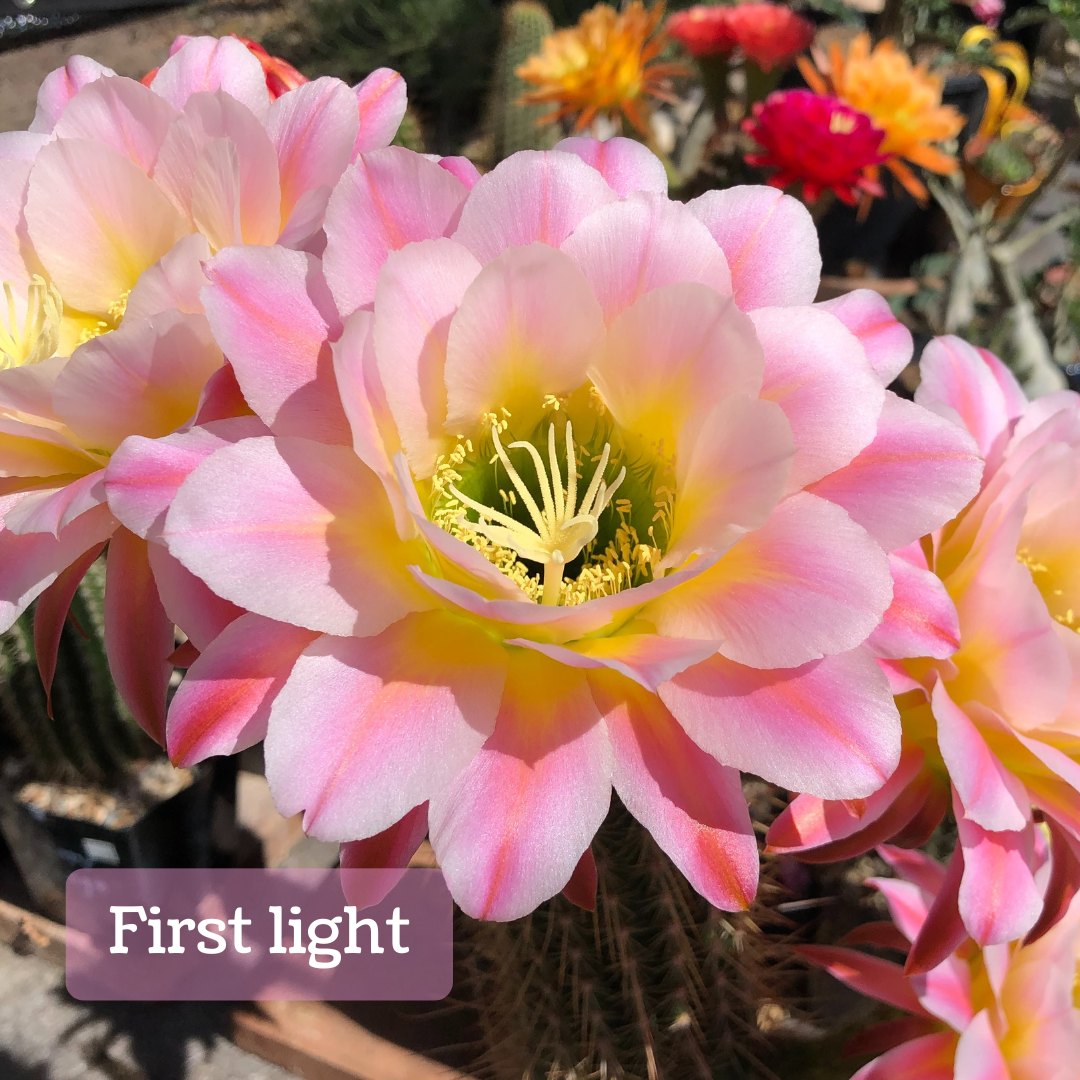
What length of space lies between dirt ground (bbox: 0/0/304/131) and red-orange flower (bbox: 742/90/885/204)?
11.3 feet

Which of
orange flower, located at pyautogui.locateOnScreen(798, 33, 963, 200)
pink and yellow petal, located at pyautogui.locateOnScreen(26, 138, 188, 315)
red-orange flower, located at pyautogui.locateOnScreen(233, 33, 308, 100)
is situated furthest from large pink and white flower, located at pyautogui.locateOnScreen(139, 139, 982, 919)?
orange flower, located at pyautogui.locateOnScreen(798, 33, 963, 200)

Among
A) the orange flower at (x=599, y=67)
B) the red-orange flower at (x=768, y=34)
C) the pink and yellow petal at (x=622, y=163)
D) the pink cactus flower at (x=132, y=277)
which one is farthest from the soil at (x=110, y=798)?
the red-orange flower at (x=768, y=34)

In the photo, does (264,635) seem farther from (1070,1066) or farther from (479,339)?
(1070,1066)

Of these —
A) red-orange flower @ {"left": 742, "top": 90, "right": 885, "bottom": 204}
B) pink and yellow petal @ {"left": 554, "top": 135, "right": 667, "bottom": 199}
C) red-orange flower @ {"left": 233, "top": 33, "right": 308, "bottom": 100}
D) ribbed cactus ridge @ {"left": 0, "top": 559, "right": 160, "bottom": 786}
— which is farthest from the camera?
red-orange flower @ {"left": 742, "top": 90, "right": 885, "bottom": 204}

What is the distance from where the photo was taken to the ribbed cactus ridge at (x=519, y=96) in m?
1.88

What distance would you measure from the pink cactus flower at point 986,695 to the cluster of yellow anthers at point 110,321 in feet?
1.27

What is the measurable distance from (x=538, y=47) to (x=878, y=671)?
1.90m

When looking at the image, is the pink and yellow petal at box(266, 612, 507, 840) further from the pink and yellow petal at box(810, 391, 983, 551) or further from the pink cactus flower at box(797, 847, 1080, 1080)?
the pink cactus flower at box(797, 847, 1080, 1080)

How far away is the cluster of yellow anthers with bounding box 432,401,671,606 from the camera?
0.42 meters

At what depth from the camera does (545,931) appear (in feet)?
1.95

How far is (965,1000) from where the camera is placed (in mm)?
509

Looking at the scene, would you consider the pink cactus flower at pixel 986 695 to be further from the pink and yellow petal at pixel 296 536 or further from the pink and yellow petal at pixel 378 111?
the pink and yellow petal at pixel 378 111

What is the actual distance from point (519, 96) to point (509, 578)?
68.7 inches

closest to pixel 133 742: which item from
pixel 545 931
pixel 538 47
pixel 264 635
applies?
pixel 545 931
